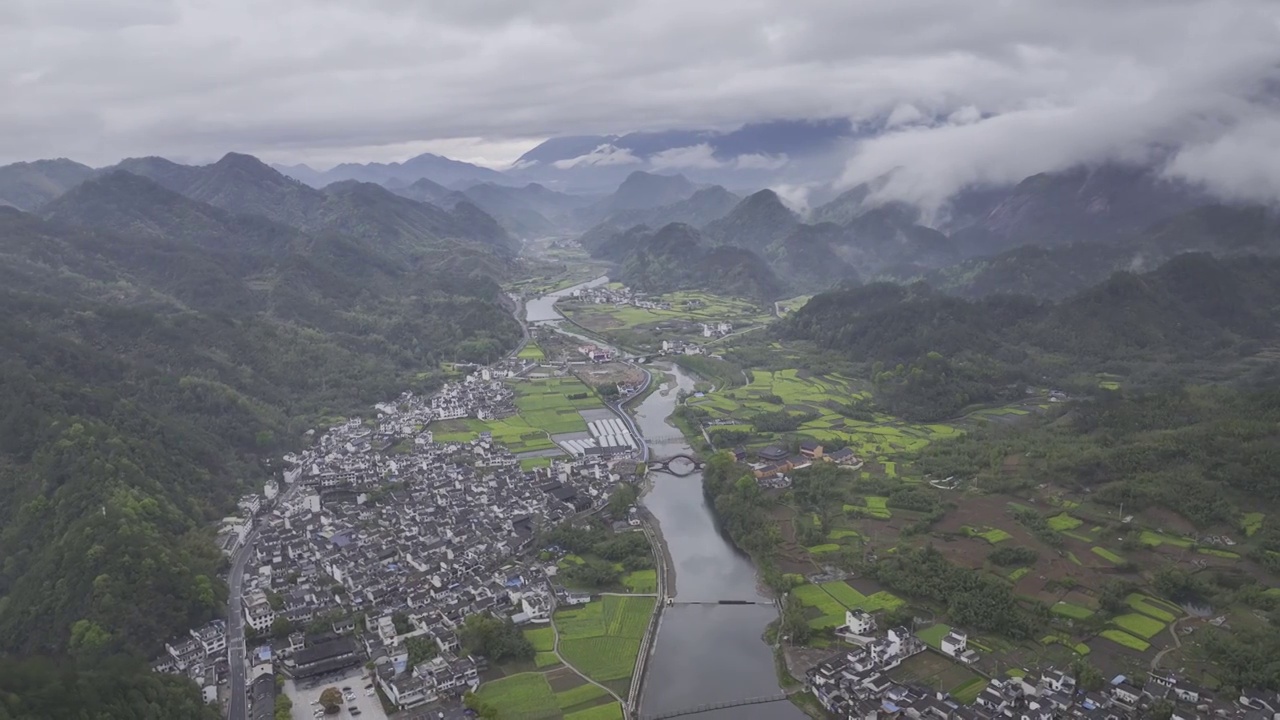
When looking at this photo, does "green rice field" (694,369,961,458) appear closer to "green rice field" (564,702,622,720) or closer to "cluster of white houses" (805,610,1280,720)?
"cluster of white houses" (805,610,1280,720)

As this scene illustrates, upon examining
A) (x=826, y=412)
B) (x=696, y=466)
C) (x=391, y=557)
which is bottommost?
(x=826, y=412)

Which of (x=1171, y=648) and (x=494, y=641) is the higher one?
(x=494, y=641)

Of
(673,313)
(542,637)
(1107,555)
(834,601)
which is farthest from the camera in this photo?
(673,313)

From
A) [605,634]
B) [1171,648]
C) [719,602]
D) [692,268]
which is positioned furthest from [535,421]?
[692,268]

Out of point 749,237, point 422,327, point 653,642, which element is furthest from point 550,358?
point 749,237

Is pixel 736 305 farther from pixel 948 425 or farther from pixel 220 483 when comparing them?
pixel 220 483

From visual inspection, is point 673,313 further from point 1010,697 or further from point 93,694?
point 93,694

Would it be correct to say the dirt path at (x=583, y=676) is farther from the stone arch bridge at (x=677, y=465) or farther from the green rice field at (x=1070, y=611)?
the stone arch bridge at (x=677, y=465)
